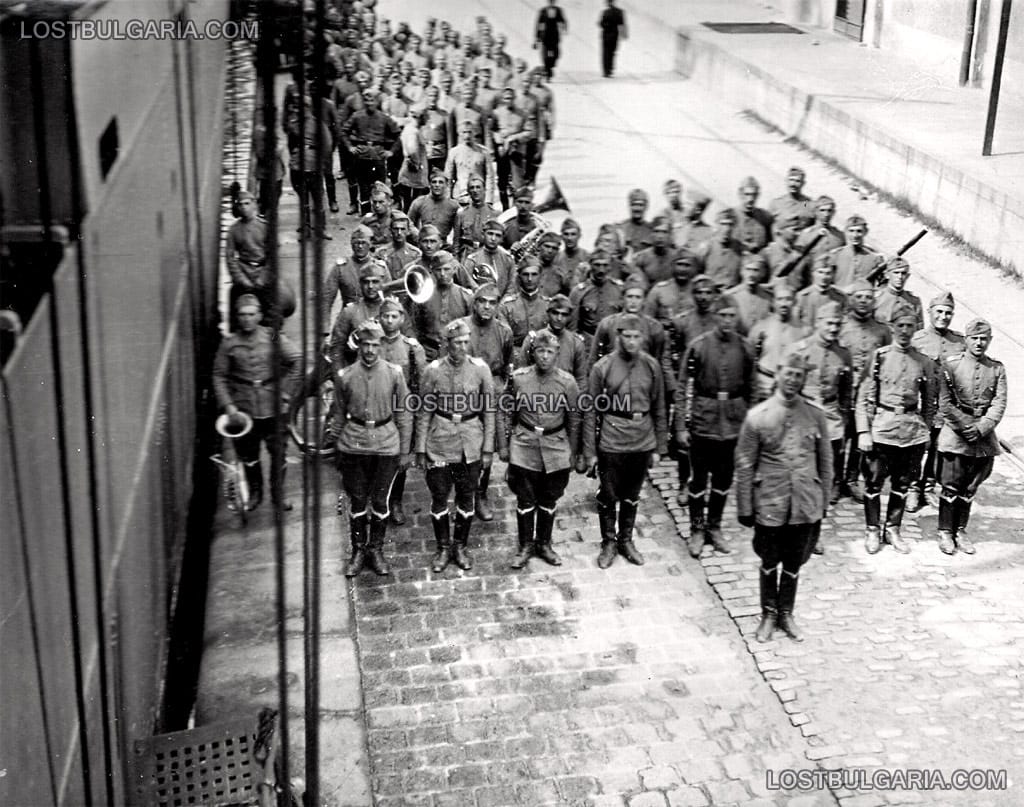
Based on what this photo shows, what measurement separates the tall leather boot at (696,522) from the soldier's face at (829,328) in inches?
53.2

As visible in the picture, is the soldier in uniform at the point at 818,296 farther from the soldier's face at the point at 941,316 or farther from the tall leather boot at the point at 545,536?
the tall leather boot at the point at 545,536

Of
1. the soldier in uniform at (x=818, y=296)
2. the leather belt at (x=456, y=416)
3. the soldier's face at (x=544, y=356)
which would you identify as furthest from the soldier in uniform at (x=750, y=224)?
the leather belt at (x=456, y=416)

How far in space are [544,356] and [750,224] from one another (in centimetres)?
411

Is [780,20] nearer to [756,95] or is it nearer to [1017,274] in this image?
[756,95]

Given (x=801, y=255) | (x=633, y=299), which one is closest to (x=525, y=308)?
(x=633, y=299)

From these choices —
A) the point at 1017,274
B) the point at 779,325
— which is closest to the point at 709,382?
the point at 779,325

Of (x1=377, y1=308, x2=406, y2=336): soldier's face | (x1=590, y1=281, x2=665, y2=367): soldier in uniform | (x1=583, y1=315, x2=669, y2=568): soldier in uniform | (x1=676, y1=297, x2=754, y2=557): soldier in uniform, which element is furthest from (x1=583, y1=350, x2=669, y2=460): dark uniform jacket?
(x1=377, y1=308, x2=406, y2=336): soldier's face

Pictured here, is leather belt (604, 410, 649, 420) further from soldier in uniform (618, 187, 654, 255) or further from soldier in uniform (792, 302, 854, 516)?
soldier in uniform (618, 187, 654, 255)

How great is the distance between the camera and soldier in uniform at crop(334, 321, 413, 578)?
8.03 meters

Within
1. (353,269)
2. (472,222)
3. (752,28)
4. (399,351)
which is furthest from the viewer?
(752,28)

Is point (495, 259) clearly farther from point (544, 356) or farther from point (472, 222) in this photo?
point (544, 356)

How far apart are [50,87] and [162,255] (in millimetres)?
3841

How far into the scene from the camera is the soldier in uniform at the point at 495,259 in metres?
10.7

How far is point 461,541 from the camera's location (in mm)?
8578
